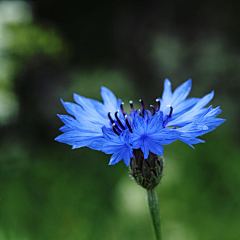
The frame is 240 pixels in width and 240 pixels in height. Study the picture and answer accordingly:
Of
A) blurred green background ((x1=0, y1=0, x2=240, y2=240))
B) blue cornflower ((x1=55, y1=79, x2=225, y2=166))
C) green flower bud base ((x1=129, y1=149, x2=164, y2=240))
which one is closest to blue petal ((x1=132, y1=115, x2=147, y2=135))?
blue cornflower ((x1=55, y1=79, x2=225, y2=166))

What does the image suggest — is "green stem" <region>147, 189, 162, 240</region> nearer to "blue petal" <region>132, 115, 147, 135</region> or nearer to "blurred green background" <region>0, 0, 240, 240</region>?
"blue petal" <region>132, 115, 147, 135</region>

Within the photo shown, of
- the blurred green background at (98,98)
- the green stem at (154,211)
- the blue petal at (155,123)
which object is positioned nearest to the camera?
the blue petal at (155,123)

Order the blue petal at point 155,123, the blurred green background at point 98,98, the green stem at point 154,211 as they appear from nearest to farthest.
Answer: the blue petal at point 155,123 < the green stem at point 154,211 < the blurred green background at point 98,98

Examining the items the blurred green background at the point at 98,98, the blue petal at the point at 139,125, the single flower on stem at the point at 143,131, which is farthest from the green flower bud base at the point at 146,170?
the blurred green background at the point at 98,98

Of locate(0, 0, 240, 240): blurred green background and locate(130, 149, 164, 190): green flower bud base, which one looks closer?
locate(130, 149, 164, 190): green flower bud base

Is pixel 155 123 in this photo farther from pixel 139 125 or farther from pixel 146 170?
pixel 146 170

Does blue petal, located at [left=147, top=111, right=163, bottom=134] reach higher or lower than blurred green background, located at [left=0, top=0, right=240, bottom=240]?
lower

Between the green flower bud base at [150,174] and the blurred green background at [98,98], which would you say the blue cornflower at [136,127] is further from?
the blurred green background at [98,98]

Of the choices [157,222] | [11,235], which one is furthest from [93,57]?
[157,222]
